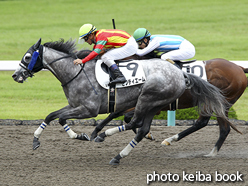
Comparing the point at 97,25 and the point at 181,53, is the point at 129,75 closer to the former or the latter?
the point at 181,53

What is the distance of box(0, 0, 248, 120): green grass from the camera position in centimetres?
916

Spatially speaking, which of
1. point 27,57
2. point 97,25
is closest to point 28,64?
point 27,57

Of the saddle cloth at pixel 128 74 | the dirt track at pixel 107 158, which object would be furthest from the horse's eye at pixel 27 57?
the dirt track at pixel 107 158

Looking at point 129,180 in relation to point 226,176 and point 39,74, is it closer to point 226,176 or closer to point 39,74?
point 226,176

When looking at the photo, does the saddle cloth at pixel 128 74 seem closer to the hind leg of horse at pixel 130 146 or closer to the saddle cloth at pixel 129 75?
the saddle cloth at pixel 129 75

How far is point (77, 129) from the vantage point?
22.0ft

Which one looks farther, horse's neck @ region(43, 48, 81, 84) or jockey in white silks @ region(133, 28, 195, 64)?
jockey in white silks @ region(133, 28, 195, 64)

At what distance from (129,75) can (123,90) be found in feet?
0.67

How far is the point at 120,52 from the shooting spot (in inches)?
198

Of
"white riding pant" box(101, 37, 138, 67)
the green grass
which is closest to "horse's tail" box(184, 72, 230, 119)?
"white riding pant" box(101, 37, 138, 67)

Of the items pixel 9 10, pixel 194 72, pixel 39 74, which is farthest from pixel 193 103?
pixel 9 10

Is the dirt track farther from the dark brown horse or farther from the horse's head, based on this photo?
the horse's head

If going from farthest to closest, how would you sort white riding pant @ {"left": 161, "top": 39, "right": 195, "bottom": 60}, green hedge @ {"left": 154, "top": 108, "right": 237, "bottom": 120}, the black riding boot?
green hedge @ {"left": 154, "top": 108, "right": 237, "bottom": 120} → white riding pant @ {"left": 161, "top": 39, "right": 195, "bottom": 60} → the black riding boot

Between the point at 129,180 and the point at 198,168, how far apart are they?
3.11ft
